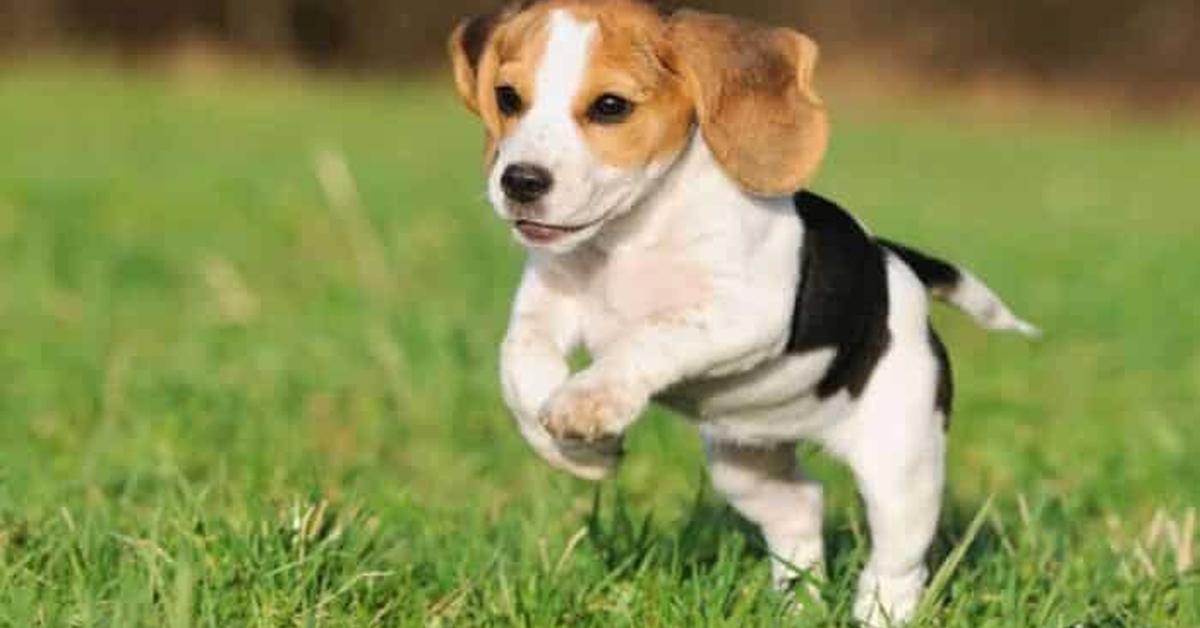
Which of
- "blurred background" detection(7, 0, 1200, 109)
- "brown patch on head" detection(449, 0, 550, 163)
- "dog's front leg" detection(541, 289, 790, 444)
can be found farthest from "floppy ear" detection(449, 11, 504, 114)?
"blurred background" detection(7, 0, 1200, 109)

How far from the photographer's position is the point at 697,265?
438 centimetres

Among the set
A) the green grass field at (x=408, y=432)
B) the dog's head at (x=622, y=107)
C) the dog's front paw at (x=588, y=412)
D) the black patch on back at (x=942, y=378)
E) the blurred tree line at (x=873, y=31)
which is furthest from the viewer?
the blurred tree line at (x=873, y=31)

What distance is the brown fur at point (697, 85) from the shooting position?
420 cm

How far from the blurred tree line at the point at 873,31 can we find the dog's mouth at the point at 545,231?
84.8 feet

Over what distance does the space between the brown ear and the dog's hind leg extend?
877 mm

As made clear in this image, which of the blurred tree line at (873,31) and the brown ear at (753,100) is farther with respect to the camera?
the blurred tree line at (873,31)

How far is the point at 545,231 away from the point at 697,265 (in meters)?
0.33

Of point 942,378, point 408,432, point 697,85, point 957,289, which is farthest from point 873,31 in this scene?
point 697,85

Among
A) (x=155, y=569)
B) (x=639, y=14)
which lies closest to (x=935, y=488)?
(x=639, y=14)

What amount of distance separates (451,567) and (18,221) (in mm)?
7425

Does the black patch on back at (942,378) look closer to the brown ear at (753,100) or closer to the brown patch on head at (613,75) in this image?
the brown ear at (753,100)

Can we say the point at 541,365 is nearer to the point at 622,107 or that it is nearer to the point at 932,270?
the point at 622,107

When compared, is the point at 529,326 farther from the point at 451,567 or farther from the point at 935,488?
the point at 935,488

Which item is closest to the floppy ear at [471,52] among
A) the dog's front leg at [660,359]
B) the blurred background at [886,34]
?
the dog's front leg at [660,359]
